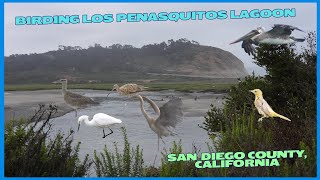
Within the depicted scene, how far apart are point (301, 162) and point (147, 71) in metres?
1.98

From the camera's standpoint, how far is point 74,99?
6.66 meters

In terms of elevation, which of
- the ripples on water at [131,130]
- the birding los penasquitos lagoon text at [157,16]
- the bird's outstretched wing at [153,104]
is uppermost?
the birding los penasquitos lagoon text at [157,16]

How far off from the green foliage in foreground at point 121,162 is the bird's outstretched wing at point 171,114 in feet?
1.36

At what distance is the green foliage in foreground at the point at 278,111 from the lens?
6.45 m

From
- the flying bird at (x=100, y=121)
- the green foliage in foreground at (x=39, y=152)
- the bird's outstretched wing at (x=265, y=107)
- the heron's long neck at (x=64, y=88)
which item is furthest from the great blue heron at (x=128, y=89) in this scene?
the bird's outstretched wing at (x=265, y=107)

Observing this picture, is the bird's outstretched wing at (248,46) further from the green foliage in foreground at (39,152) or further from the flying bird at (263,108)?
the green foliage in foreground at (39,152)

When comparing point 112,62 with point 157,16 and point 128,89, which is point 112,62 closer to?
point 128,89

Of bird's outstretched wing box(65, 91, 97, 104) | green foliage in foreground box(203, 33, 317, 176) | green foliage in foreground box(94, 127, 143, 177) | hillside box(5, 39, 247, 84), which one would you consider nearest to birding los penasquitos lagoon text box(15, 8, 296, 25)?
hillside box(5, 39, 247, 84)

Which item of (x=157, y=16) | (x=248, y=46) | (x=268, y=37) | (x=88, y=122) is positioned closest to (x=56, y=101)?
(x=88, y=122)

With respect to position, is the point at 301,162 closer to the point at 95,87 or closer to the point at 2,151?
the point at 95,87

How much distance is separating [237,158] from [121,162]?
1.29 meters

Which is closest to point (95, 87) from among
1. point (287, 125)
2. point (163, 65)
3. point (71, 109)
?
point (71, 109)

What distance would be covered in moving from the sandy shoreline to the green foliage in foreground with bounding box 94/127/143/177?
22.9 inches

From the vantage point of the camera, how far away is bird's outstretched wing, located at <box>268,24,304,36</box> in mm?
6484
